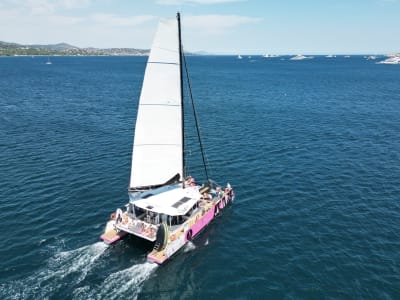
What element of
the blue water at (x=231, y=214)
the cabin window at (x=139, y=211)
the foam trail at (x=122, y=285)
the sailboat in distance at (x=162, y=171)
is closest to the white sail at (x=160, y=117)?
the sailboat in distance at (x=162, y=171)

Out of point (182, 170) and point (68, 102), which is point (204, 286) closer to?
point (182, 170)

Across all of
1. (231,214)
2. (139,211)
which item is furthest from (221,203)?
(139,211)

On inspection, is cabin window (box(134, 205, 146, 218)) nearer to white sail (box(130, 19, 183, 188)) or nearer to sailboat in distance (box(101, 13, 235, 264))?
sailboat in distance (box(101, 13, 235, 264))

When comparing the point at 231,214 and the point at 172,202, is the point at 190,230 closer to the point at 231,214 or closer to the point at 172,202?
the point at 172,202

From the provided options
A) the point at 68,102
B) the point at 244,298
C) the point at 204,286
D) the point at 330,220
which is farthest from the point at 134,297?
the point at 68,102

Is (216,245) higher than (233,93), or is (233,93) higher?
(233,93)
